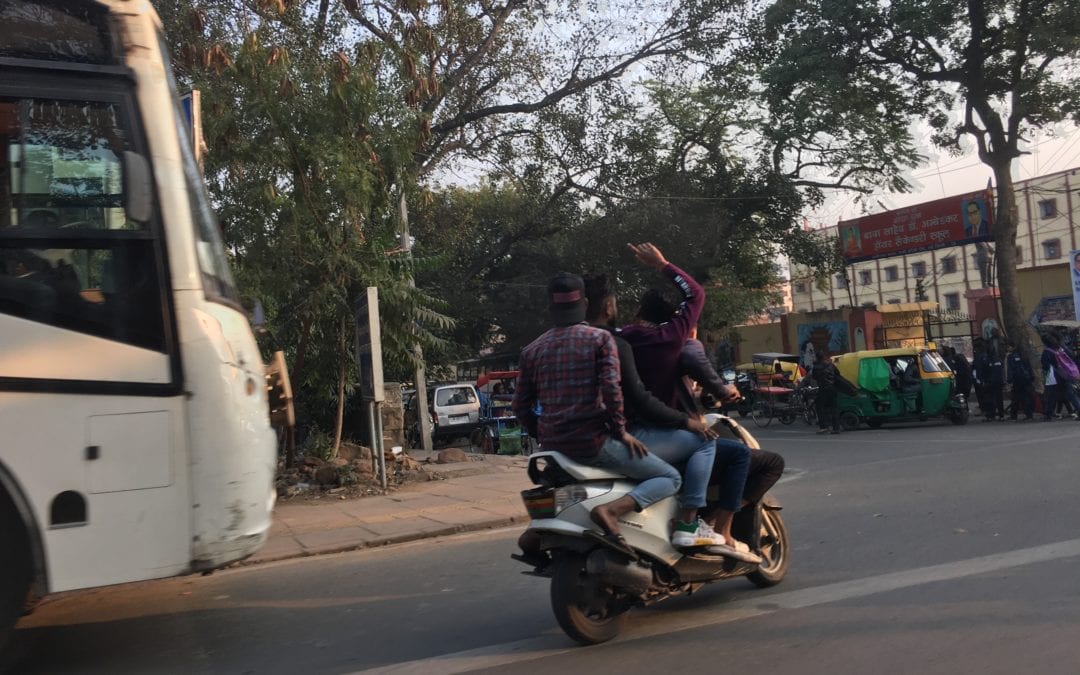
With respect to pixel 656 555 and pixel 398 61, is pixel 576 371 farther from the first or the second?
pixel 398 61

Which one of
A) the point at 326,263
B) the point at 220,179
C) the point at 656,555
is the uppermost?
the point at 220,179

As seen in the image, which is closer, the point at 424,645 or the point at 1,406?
the point at 1,406

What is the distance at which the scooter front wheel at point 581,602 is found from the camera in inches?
179

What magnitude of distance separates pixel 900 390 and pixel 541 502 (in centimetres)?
1620

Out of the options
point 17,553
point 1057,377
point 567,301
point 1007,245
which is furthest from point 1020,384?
point 17,553

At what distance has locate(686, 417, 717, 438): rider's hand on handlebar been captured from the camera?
4.86 metres

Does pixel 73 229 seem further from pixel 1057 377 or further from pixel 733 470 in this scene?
pixel 1057 377

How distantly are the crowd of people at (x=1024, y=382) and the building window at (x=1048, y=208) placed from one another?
38505 mm

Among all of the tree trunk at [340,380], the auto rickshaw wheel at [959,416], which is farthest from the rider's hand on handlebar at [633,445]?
the auto rickshaw wheel at [959,416]

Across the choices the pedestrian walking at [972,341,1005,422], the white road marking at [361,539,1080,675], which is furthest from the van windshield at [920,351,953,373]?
the white road marking at [361,539,1080,675]

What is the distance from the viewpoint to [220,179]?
12.2 meters

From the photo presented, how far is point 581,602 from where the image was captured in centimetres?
460


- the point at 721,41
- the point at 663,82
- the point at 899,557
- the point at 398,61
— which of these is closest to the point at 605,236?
the point at 663,82

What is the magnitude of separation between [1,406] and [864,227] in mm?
29028
